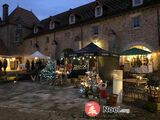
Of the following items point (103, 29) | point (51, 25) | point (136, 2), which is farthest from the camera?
point (51, 25)

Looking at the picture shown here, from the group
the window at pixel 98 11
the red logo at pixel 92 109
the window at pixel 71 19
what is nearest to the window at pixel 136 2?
the window at pixel 98 11

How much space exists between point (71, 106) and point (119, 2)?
1850 centimetres

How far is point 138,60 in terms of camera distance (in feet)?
70.9

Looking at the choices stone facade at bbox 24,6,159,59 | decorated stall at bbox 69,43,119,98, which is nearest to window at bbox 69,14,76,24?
stone facade at bbox 24,6,159,59

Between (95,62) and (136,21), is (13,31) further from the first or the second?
(95,62)

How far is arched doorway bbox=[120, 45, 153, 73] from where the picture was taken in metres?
19.5

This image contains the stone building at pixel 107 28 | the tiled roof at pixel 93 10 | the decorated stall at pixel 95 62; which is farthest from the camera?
the tiled roof at pixel 93 10

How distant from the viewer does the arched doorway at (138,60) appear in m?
19.5

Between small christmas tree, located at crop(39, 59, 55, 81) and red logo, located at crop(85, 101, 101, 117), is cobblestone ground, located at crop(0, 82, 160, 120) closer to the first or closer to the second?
red logo, located at crop(85, 101, 101, 117)

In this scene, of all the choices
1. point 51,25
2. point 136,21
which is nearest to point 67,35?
point 51,25

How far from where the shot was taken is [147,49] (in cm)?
2103

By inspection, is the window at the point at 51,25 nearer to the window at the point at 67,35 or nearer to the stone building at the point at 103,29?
the stone building at the point at 103,29

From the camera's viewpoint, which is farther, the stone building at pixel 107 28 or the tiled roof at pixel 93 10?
the tiled roof at pixel 93 10

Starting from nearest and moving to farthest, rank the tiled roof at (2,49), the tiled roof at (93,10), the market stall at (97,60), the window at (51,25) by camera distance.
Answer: the market stall at (97,60), the tiled roof at (93,10), the window at (51,25), the tiled roof at (2,49)
